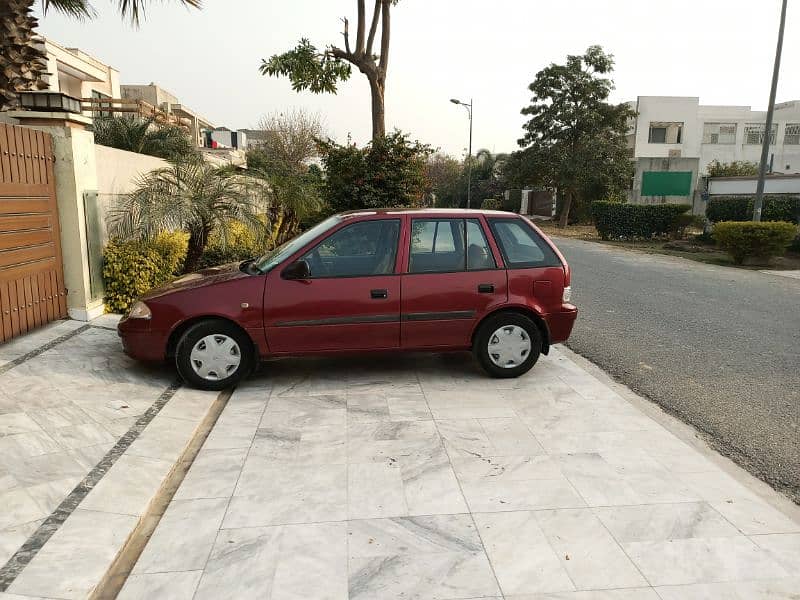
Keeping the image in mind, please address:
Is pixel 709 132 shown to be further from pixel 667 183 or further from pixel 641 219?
pixel 641 219

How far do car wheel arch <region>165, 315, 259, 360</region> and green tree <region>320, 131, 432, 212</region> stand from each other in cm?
748

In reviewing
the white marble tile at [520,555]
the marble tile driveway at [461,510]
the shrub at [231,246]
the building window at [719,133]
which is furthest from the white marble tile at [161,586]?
the building window at [719,133]

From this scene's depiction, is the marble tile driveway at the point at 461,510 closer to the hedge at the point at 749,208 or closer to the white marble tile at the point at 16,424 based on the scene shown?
the white marble tile at the point at 16,424

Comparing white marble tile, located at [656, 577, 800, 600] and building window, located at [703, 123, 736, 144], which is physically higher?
building window, located at [703, 123, 736, 144]

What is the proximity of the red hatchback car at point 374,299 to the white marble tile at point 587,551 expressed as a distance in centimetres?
246

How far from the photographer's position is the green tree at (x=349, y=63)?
43.5ft

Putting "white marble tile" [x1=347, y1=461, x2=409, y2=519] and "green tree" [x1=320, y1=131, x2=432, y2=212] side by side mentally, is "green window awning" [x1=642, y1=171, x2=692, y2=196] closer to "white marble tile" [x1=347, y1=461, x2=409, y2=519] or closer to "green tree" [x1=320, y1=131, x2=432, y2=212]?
"green tree" [x1=320, y1=131, x2=432, y2=212]

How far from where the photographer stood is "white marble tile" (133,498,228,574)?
2961 mm

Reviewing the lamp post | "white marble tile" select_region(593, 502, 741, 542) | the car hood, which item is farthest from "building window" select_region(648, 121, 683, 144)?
"white marble tile" select_region(593, 502, 741, 542)

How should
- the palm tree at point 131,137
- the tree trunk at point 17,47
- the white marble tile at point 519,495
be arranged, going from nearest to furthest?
the white marble tile at point 519,495
the tree trunk at point 17,47
the palm tree at point 131,137

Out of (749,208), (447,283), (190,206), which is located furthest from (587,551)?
(749,208)

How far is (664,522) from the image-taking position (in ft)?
11.0

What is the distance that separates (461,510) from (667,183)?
102ft

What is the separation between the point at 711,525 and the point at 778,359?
14.0 feet
